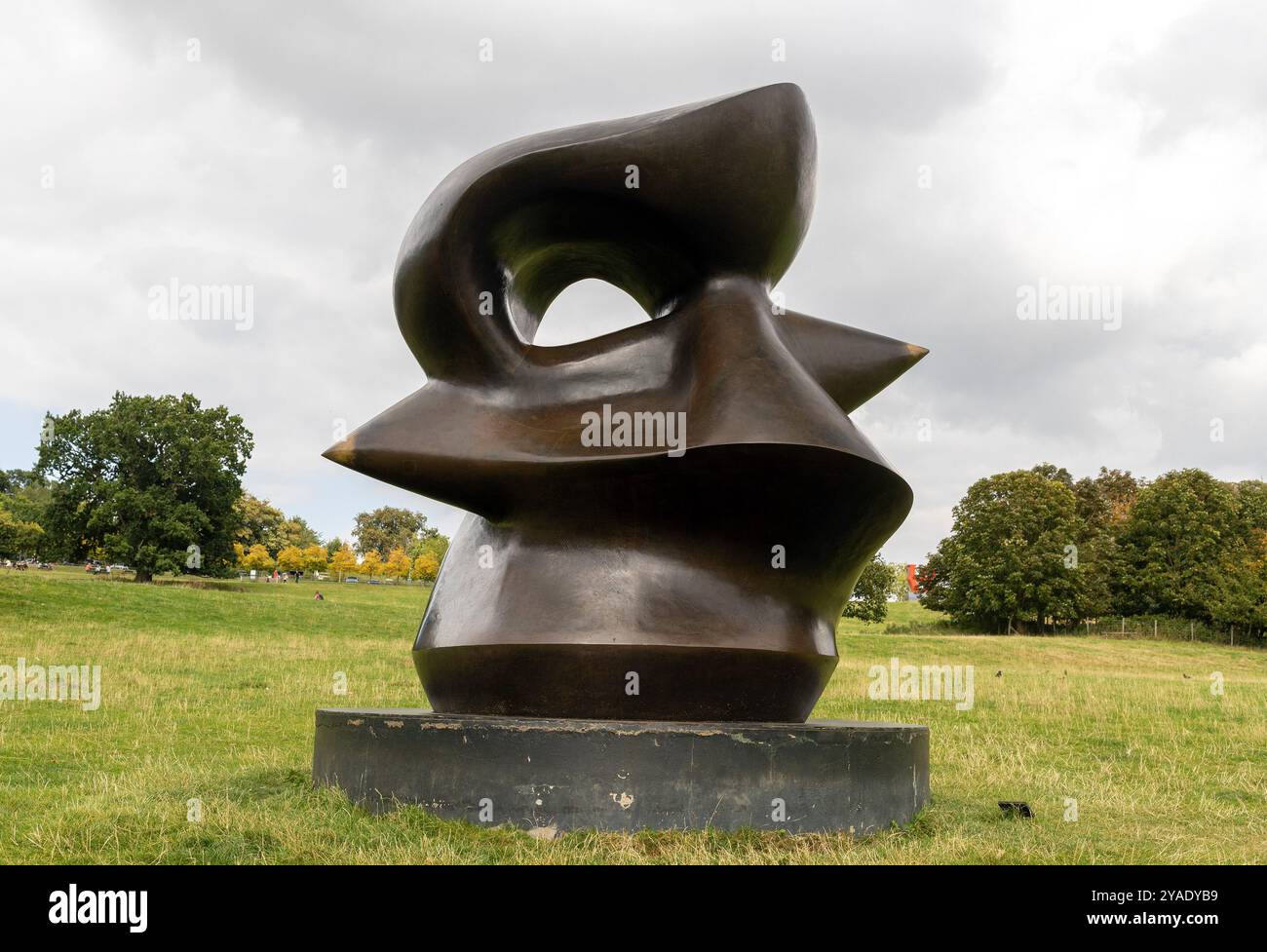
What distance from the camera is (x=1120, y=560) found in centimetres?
5475

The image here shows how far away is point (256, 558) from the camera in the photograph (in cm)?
7875

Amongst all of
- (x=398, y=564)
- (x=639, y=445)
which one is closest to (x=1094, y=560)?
(x=639, y=445)

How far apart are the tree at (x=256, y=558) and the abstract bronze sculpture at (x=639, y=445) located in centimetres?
7353

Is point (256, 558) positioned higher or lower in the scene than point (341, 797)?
higher

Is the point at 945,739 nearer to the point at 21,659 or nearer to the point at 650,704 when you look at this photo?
the point at 650,704

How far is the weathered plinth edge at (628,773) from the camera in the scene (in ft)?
22.6

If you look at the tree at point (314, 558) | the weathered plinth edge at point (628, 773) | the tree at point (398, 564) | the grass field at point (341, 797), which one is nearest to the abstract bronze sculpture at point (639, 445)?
the weathered plinth edge at point (628, 773)

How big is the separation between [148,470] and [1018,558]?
42089mm

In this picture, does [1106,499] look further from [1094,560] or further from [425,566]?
[425,566]

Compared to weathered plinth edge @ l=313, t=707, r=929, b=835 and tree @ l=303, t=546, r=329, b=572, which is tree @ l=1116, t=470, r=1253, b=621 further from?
tree @ l=303, t=546, r=329, b=572

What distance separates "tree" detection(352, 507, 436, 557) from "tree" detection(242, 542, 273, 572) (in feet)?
59.2

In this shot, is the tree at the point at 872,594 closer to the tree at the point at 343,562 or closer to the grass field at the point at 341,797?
the grass field at the point at 341,797

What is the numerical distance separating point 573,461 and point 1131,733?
12.1 meters
